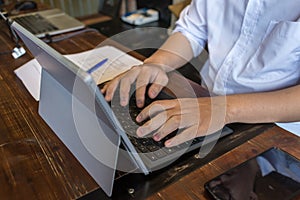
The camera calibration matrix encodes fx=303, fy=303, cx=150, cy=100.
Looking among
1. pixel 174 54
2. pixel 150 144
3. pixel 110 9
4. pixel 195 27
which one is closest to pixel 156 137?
pixel 150 144

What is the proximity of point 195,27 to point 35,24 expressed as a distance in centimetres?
74

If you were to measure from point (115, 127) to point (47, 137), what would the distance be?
0.84 ft

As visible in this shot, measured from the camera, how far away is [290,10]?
2.45ft

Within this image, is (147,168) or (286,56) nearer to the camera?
(147,168)

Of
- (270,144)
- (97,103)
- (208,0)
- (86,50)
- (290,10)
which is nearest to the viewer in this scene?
(97,103)

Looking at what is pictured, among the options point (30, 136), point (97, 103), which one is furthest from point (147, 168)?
point (30, 136)

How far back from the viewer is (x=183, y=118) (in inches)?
24.9

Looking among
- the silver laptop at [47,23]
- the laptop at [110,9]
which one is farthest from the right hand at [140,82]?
the laptop at [110,9]

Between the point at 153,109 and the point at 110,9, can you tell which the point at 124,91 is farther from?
the point at 110,9

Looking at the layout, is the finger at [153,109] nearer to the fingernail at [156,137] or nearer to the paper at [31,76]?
the fingernail at [156,137]

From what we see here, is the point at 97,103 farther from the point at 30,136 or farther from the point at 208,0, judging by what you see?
the point at 208,0

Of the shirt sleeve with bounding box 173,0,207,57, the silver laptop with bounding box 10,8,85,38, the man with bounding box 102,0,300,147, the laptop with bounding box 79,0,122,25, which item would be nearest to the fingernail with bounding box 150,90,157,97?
the man with bounding box 102,0,300,147

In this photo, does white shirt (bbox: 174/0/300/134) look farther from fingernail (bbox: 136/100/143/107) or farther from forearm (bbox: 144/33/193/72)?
fingernail (bbox: 136/100/143/107)

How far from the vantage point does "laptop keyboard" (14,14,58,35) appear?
4.19 ft
